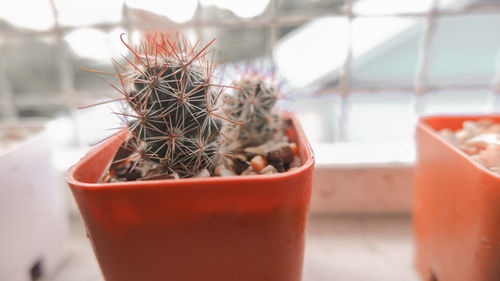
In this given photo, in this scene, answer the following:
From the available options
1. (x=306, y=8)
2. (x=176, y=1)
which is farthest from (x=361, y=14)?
(x=176, y=1)

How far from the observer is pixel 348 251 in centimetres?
87

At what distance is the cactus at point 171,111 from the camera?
0.47m

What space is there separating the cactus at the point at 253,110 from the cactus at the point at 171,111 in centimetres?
12

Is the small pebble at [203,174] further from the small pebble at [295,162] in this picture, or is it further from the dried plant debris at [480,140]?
the dried plant debris at [480,140]

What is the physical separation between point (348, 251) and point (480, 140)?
1.33 feet

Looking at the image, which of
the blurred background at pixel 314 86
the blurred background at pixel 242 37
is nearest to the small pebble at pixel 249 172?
the blurred background at pixel 242 37

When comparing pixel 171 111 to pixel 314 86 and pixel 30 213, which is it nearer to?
pixel 30 213

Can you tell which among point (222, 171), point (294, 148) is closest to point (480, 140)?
point (294, 148)

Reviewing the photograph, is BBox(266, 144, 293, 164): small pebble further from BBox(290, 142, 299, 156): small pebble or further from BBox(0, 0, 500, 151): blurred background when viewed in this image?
BBox(0, 0, 500, 151): blurred background

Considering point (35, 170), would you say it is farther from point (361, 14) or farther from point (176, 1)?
point (361, 14)

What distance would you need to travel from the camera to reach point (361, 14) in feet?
3.02

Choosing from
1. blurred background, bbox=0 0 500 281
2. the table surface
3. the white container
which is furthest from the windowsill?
the white container

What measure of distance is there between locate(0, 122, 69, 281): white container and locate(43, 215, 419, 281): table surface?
66mm

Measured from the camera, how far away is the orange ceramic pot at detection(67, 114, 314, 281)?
41cm
